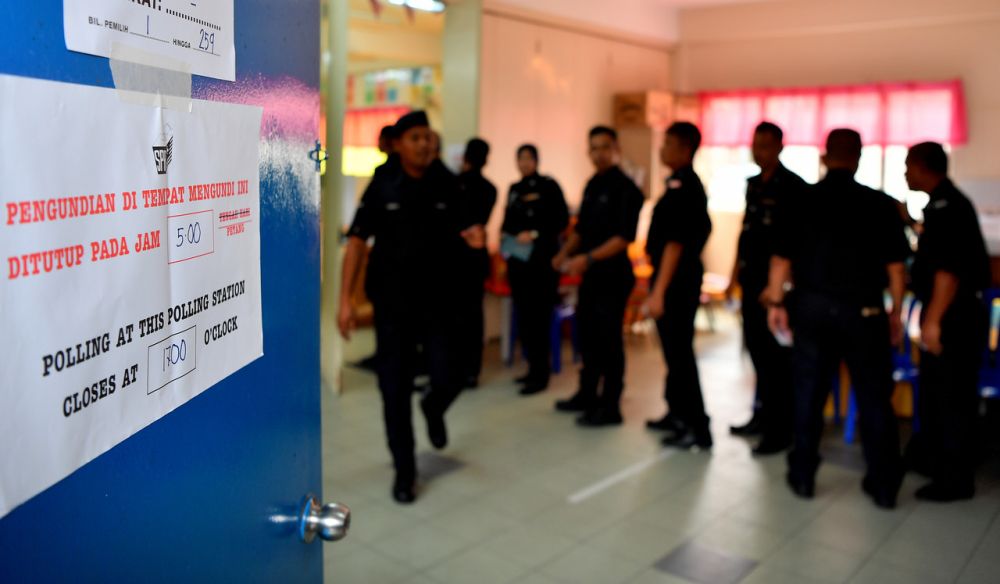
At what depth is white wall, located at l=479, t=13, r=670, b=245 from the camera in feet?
23.8

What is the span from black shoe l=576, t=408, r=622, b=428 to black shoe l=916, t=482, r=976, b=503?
165cm

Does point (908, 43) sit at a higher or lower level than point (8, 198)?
higher

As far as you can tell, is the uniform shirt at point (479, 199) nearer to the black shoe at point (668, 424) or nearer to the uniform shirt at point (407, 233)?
the black shoe at point (668, 424)

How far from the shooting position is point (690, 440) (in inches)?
178

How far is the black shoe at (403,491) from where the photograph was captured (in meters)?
3.72

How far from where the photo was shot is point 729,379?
6.12 metres

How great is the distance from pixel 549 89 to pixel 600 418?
3.92 m

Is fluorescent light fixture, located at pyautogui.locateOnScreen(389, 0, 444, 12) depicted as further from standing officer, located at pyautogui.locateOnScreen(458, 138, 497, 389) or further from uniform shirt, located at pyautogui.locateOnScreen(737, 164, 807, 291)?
uniform shirt, located at pyautogui.locateOnScreen(737, 164, 807, 291)

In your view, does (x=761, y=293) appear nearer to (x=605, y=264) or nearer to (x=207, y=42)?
(x=605, y=264)

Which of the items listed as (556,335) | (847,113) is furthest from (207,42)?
(847,113)

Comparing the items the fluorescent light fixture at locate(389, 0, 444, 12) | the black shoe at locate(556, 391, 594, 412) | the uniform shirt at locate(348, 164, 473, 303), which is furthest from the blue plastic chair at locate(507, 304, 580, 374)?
the uniform shirt at locate(348, 164, 473, 303)

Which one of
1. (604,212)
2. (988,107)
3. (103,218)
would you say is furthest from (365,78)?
(103,218)

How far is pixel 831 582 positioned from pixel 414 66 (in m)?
5.46

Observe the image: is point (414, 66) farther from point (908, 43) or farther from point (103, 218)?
point (103, 218)
